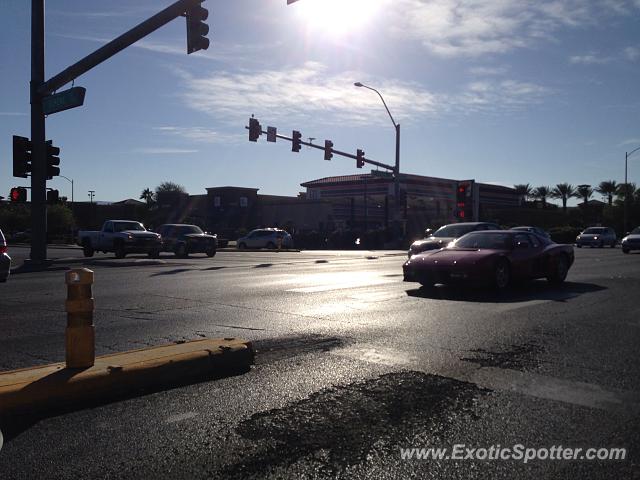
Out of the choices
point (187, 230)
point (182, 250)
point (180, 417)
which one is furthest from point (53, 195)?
point (180, 417)

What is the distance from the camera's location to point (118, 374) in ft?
16.8

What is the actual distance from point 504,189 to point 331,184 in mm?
25208

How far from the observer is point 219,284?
14.6 metres

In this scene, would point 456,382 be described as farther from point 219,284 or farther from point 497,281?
point 219,284

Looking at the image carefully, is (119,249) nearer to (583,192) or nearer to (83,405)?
(83,405)

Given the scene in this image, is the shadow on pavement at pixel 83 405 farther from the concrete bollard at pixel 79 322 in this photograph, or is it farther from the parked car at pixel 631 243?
the parked car at pixel 631 243

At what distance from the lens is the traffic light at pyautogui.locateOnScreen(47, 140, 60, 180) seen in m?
20.9

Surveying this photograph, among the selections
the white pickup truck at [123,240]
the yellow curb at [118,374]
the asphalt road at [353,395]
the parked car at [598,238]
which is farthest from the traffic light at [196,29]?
the parked car at [598,238]

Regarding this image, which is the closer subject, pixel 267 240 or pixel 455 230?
pixel 455 230

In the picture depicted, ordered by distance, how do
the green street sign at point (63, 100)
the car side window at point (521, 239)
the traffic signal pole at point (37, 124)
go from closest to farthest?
the car side window at point (521, 239)
the green street sign at point (63, 100)
the traffic signal pole at point (37, 124)

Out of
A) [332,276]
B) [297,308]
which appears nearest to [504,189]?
[332,276]

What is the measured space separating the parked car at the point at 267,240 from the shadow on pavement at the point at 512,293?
87.2 ft

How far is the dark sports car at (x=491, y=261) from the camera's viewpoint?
12070 mm

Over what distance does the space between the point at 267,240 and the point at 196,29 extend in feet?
85.3
